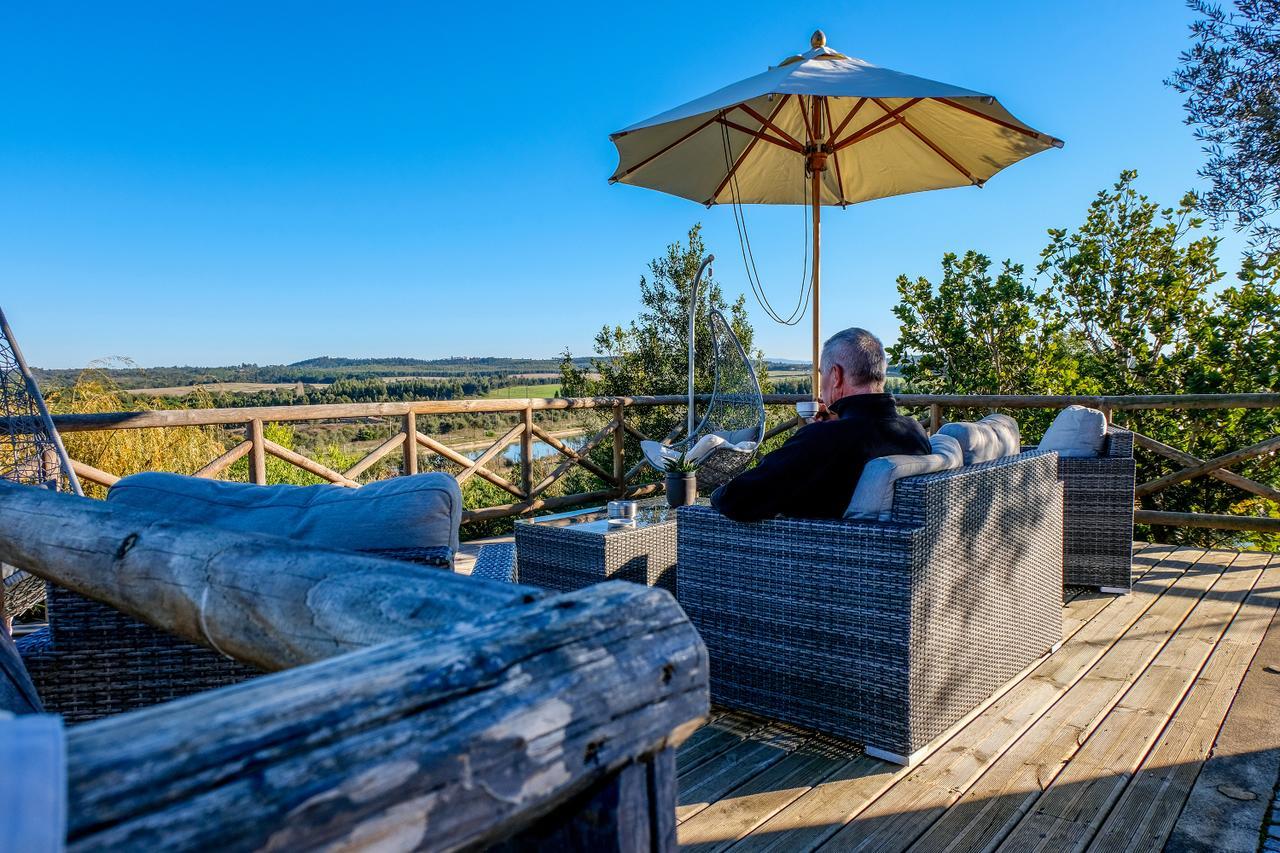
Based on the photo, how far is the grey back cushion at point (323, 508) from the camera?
4.75ft

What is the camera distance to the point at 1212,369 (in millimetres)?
5742

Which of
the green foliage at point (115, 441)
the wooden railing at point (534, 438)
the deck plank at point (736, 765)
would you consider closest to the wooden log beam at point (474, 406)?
the wooden railing at point (534, 438)

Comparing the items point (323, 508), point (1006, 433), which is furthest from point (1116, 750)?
point (323, 508)

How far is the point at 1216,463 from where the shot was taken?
15.2ft

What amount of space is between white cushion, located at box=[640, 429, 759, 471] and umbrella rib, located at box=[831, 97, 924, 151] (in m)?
1.90

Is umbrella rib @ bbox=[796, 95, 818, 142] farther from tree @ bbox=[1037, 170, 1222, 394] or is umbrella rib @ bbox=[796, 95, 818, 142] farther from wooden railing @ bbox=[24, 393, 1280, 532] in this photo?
tree @ bbox=[1037, 170, 1222, 394]

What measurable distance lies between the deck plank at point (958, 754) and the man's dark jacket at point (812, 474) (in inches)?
27.9

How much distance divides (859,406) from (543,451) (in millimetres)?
4068

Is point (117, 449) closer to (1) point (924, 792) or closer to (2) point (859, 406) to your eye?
(2) point (859, 406)

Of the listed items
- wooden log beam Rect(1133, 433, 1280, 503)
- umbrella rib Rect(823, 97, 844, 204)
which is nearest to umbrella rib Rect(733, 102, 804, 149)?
umbrella rib Rect(823, 97, 844, 204)

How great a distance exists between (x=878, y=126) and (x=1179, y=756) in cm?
368

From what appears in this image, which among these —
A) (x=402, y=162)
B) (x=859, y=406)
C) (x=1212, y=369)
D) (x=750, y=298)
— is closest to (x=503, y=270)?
(x=402, y=162)

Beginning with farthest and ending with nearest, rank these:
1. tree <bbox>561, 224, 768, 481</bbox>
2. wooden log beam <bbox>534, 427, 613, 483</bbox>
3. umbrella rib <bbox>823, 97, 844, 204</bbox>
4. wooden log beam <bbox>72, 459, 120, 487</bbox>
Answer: tree <bbox>561, 224, 768, 481</bbox> → wooden log beam <bbox>534, 427, 613, 483</bbox> → umbrella rib <bbox>823, 97, 844, 204</bbox> → wooden log beam <bbox>72, 459, 120, 487</bbox>

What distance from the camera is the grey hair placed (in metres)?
2.47
